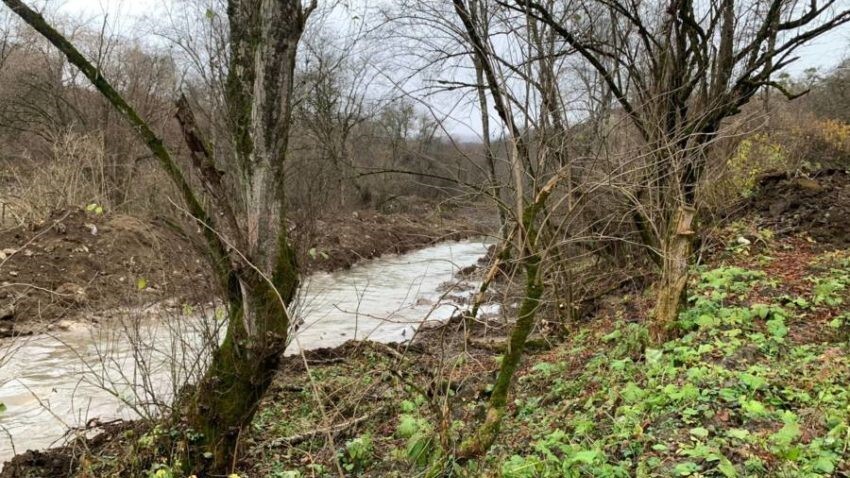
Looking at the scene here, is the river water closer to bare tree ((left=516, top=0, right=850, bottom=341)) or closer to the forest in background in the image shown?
the forest in background

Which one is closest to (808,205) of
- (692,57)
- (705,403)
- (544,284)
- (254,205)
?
(692,57)

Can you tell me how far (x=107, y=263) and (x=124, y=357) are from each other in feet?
16.0

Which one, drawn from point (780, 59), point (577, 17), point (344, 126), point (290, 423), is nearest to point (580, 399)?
point (290, 423)

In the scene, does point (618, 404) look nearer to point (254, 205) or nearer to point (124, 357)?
point (254, 205)

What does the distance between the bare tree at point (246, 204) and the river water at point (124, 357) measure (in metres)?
0.28

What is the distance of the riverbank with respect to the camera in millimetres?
4367

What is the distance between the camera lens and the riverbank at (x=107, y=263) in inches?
172

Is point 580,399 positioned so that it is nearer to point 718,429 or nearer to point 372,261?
point 718,429

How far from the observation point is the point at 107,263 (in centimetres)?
1048

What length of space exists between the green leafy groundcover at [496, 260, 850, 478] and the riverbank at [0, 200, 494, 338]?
61.9 inches

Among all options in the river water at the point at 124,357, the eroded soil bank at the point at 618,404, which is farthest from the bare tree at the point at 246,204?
the eroded soil bank at the point at 618,404

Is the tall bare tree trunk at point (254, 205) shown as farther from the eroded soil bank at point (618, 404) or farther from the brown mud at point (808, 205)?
the brown mud at point (808, 205)

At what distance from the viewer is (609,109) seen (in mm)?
6117

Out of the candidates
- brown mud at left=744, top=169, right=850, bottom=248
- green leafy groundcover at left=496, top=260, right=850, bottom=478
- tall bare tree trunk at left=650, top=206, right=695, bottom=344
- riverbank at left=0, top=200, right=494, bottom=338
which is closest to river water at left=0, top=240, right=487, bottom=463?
riverbank at left=0, top=200, right=494, bottom=338
